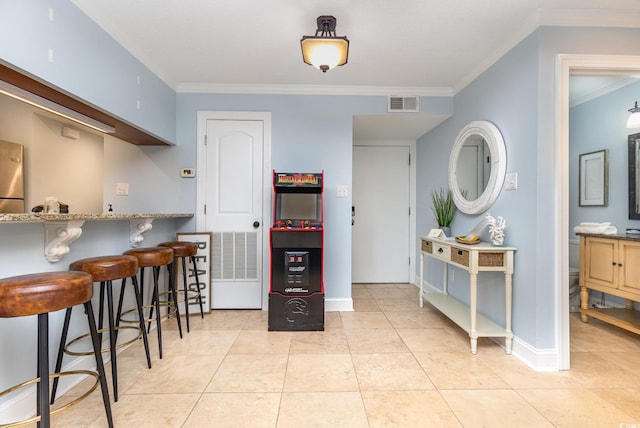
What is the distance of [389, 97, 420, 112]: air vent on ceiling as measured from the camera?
3.35 m

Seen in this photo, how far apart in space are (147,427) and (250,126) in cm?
281

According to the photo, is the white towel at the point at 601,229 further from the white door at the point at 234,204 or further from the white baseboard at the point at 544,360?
the white door at the point at 234,204

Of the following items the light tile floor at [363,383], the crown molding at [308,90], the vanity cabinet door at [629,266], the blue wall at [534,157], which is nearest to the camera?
the light tile floor at [363,383]

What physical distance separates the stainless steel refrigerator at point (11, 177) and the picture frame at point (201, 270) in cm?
131

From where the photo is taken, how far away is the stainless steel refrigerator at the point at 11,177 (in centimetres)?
238

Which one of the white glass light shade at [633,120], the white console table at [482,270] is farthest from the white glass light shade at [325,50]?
the white glass light shade at [633,120]

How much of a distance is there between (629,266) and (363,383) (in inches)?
104

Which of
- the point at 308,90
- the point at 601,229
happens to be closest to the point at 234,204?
the point at 308,90

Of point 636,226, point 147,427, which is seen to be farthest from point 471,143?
point 147,427

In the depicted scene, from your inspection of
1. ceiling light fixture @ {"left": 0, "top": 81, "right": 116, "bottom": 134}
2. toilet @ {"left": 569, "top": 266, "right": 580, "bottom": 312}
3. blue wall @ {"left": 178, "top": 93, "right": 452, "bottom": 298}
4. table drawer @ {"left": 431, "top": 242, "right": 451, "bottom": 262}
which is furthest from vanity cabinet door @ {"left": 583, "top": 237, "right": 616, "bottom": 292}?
ceiling light fixture @ {"left": 0, "top": 81, "right": 116, "bottom": 134}

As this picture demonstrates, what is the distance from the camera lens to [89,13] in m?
1.98

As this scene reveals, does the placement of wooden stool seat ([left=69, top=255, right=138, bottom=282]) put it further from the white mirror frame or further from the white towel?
the white towel

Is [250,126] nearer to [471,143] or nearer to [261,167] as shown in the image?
[261,167]

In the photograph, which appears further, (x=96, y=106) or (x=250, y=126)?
(x=250, y=126)
